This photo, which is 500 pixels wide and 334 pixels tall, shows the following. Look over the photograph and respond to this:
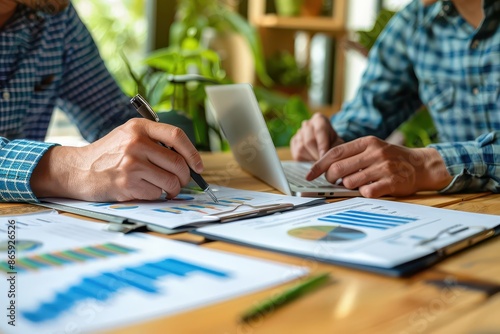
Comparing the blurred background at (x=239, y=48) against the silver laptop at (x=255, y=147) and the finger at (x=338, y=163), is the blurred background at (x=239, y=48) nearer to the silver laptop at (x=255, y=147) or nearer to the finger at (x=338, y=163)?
the silver laptop at (x=255, y=147)

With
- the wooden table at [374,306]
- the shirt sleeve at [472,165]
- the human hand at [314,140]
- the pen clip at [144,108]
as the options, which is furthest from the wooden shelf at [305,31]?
the wooden table at [374,306]

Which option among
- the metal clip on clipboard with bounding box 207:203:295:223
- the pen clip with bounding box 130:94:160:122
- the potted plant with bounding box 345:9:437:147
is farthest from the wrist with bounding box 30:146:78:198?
the potted plant with bounding box 345:9:437:147

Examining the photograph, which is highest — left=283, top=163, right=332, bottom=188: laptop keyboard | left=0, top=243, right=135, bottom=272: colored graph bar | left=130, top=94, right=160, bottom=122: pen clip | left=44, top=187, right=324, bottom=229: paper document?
left=130, top=94, right=160, bottom=122: pen clip

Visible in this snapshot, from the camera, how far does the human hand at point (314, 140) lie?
3.88ft

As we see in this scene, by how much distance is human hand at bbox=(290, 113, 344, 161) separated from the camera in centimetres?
118

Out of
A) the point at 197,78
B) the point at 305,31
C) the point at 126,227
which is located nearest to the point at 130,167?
the point at 126,227

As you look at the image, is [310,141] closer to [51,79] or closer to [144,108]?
[144,108]

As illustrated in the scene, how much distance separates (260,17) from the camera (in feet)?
9.18

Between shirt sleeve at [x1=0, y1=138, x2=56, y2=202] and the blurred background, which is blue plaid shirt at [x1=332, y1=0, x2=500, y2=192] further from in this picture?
shirt sleeve at [x1=0, y1=138, x2=56, y2=202]

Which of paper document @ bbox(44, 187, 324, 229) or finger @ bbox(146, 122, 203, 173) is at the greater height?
finger @ bbox(146, 122, 203, 173)

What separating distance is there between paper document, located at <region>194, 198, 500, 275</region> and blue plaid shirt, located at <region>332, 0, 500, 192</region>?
0.71 m

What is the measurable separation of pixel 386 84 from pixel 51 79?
0.83 metres

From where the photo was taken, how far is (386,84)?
1.58 metres

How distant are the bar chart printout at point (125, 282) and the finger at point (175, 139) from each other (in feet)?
0.77
